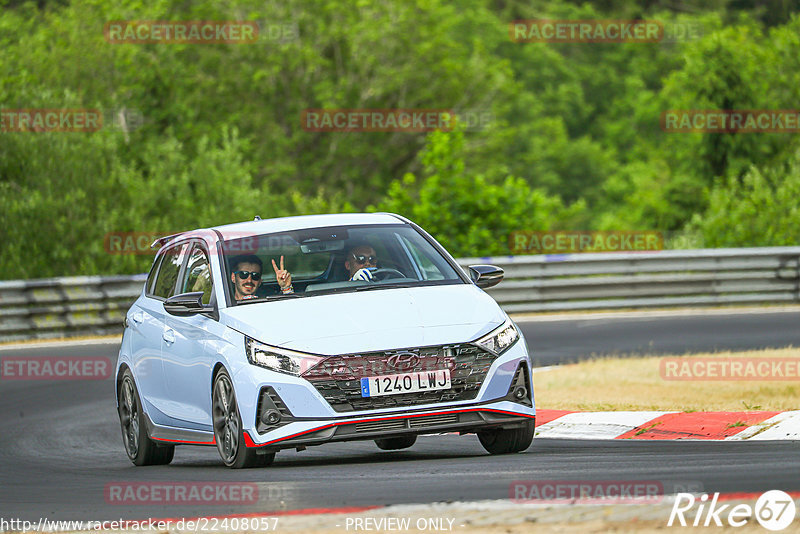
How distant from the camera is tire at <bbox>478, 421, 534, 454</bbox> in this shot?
28.7 feet

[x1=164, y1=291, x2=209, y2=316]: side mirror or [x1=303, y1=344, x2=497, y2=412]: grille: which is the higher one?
[x1=164, y1=291, x2=209, y2=316]: side mirror

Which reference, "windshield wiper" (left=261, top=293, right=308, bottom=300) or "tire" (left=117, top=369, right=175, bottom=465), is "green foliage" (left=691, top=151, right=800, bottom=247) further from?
"windshield wiper" (left=261, top=293, right=308, bottom=300)

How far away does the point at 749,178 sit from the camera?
31.9 metres

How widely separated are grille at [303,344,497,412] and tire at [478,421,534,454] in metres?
0.63

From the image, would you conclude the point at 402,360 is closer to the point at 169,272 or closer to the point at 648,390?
the point at 169,272

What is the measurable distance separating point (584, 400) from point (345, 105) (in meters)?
42.4

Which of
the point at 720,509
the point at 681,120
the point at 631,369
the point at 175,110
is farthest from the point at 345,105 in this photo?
the point at 720,509

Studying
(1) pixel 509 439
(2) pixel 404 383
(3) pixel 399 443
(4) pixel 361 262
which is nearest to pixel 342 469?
(2) pixel 404 383

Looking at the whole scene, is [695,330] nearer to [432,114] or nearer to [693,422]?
[693,422]

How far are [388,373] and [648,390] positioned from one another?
498 centimetres

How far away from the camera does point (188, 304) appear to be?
891 centimetres

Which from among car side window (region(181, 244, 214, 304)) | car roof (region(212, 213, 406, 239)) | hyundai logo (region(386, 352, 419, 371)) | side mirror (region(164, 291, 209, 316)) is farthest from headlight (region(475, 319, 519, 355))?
car side window (region(181, 244, 214, 304))

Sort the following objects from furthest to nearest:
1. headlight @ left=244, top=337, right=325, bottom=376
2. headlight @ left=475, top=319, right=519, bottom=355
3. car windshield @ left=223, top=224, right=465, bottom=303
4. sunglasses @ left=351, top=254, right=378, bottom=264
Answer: sunglasses @ left=351, top=254, right=378, bottom=264, car windshield @ left=223, top=224, right=465, bottom=303, headlight @ left=475, top=319, right=519, bottom=355, headlight @ left=244, top=337, right=325, bottom=376

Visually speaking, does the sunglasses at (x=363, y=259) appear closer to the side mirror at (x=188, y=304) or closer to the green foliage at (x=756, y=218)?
the side mirror at (x=188, y=304)
